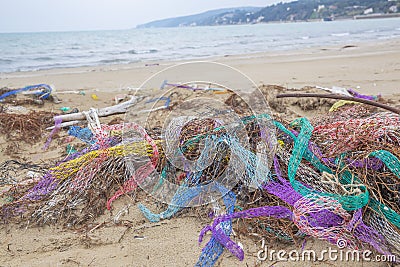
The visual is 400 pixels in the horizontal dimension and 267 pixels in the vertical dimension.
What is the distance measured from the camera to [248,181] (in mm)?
2549

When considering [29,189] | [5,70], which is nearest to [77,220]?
[29,189]

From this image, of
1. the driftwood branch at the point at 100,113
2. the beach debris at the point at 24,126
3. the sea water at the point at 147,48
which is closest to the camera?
the beach debris at the point at 24,126

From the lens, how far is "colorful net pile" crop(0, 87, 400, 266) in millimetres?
2119

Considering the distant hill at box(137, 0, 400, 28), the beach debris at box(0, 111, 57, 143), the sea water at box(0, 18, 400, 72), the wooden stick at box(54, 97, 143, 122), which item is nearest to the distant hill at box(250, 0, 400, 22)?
the distant hill at box(137, 0, 400, 28)

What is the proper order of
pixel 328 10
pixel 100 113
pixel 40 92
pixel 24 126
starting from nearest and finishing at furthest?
pixel 24 126
pixel 100 113
pixel 40 92
pixel 328 10

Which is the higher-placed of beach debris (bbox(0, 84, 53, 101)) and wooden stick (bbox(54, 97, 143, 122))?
beach debris (bbox(0, 84, 53, 101))

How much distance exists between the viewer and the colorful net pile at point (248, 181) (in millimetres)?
2119

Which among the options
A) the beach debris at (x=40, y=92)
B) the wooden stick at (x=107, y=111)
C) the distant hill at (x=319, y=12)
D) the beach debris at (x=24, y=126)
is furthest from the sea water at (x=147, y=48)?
the distant hill at (x=319, y=12)

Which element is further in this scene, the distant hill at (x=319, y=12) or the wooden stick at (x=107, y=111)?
the distant hill at (x=319, y=12)

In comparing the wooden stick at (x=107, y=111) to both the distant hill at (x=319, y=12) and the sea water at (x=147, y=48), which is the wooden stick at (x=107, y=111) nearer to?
the sea water at (x=147, y=48)

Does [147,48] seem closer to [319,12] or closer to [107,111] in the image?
[107,111]

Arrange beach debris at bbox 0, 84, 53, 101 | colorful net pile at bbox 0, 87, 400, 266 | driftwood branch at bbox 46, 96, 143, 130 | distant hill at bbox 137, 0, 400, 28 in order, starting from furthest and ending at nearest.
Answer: distant hill at bbox 137, 0, 400, 28 < beach debris at bbox 0, 84, 53, 101 < driftwood branch at bbox 46, 96, 143, 130 < colorful net pile at bbox 0, 87, 400, 266

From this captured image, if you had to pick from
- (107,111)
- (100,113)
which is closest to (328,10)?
(107,111)

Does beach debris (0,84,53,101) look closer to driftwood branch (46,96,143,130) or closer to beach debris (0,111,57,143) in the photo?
beach debris (0,111,57,143)
